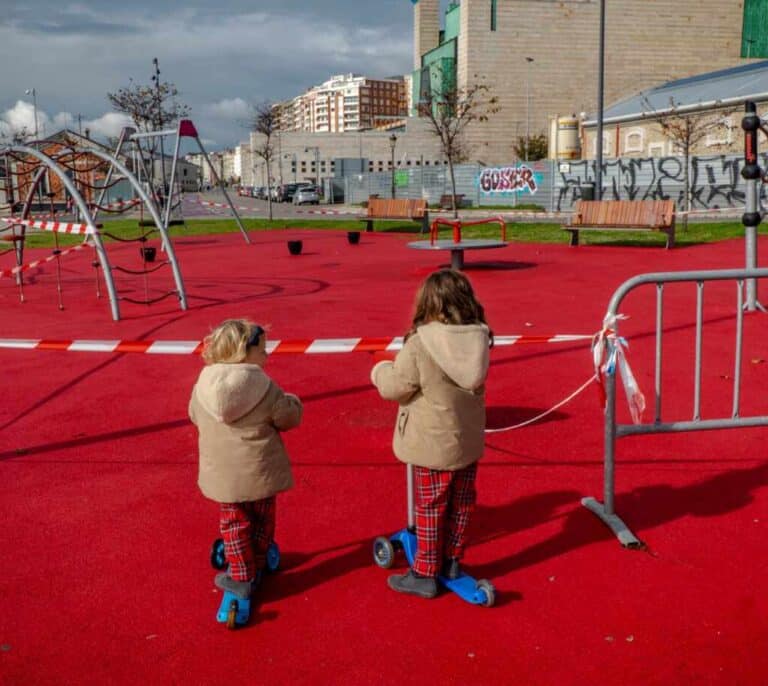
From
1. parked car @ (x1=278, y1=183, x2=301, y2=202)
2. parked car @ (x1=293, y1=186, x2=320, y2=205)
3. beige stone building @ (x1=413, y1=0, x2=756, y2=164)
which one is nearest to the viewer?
parked car @ (x1=293, y1=186, x2=320, y2=205)

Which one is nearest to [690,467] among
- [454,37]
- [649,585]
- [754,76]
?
[649,585]

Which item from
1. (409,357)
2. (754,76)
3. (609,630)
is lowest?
(609,630)

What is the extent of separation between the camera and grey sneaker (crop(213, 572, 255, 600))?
3568mm

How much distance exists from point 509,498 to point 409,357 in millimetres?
1662

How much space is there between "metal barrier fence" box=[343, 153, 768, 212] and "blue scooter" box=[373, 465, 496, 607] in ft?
98.7

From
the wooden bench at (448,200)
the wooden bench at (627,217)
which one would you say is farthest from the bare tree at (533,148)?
the wooden bench at (627,217)

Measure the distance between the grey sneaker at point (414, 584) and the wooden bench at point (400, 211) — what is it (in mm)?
22441

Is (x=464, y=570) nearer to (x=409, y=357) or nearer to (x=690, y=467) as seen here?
Result: (x=409, y=357)

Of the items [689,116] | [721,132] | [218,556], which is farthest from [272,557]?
[721,132]

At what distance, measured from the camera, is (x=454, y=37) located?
249 ft

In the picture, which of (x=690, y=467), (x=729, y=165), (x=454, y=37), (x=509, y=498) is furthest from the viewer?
(x=454, y=37)

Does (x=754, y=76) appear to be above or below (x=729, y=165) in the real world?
above

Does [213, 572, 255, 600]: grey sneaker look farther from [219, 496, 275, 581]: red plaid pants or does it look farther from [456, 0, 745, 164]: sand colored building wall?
[456, 0, 745, 164]: sand colored building wall

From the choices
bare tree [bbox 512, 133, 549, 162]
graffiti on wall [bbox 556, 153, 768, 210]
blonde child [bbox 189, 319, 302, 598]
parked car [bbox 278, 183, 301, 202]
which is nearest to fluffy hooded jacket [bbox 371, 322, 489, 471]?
blonde child [bbox 189, 319, 302, 598]
